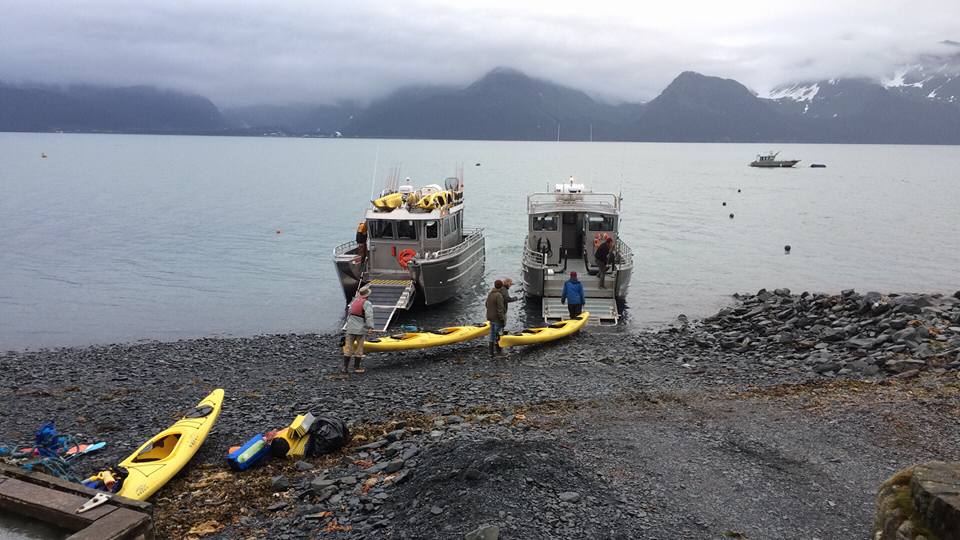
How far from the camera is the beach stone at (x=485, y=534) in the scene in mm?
6738

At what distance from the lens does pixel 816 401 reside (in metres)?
12.4

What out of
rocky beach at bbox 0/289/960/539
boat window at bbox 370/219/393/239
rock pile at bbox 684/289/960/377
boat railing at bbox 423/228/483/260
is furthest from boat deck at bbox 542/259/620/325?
boat window at bbox 370/219/393/239

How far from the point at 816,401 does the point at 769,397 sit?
A: 2.82ft

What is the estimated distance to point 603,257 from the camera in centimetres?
2267

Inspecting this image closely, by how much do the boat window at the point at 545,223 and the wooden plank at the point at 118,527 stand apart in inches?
788

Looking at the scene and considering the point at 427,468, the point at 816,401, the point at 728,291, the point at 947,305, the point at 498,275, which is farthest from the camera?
the point at 498,275

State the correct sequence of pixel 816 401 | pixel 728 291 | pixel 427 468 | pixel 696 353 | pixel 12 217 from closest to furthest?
pixel 427 468 → pixel 816 401 → pixel 696 353 → pixel 728 291 → pixel 12 217

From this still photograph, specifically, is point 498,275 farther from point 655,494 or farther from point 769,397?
point 655,494

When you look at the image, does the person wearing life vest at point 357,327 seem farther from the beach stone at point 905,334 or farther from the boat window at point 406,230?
the beach stone at point 905,334

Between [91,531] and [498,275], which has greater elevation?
[91,531]

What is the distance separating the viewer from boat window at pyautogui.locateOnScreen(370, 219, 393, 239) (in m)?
24.2

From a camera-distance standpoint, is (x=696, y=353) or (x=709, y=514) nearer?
(x=709, y=514)

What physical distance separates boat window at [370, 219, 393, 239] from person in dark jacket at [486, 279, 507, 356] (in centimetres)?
852

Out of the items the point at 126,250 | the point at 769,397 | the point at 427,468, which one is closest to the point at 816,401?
the point at 769,397
